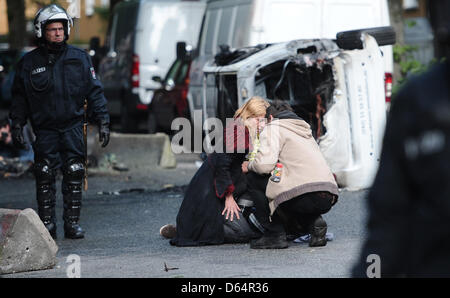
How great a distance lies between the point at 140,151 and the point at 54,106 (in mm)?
5846

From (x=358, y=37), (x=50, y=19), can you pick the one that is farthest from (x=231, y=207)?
(x=358, y=37)

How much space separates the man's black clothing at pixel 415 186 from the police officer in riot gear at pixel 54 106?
5661mm

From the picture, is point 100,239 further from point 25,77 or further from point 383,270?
point 383,270

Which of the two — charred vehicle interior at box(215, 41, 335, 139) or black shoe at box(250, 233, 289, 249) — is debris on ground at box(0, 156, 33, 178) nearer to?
charred vehicle interior at box(215, 41, 335, 139)

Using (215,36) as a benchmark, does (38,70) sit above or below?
above

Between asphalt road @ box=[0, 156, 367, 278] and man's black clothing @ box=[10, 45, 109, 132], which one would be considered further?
man's black clothing @ box=[10, 45, 109, 132]

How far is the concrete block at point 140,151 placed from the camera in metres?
13.4

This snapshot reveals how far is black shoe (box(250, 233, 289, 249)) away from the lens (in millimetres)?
7043

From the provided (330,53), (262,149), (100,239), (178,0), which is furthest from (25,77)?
(178,0)

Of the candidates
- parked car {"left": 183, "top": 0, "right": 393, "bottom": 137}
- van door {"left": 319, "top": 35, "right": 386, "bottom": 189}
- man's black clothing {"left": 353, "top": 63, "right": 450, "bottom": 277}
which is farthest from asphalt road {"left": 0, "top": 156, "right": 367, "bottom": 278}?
man's black clothing {"left": 353, "top": 63, "right": 450, "bottom": 277}

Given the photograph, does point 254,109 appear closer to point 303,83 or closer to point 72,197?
point 72,197

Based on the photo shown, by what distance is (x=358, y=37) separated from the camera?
10.3 metres

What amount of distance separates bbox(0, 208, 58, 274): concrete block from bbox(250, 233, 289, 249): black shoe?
4.80ft

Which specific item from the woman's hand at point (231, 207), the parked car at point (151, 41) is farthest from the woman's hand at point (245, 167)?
the parked car at point (151, 41)
